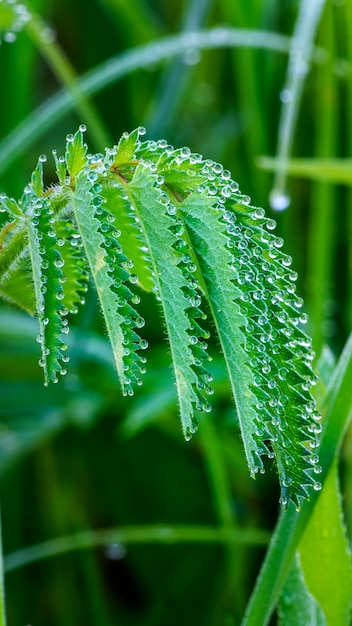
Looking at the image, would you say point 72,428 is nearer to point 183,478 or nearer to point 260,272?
point 183,478

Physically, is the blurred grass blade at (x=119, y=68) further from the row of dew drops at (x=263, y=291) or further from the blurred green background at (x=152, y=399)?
the row of dew drops at (x=263, y=291)

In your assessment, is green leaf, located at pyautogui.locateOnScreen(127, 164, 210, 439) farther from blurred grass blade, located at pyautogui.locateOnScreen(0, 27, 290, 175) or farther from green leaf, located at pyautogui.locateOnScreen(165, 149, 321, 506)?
blurred grass blade, located at pyautogui.locateOnScreen(0, 27, 290, 175)

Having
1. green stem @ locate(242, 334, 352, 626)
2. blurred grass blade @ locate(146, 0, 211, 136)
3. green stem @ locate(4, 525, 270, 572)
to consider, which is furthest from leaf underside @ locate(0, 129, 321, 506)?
blurred grass blade @ locate(146, 0, 211, 136)

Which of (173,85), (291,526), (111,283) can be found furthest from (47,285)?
(173,85)

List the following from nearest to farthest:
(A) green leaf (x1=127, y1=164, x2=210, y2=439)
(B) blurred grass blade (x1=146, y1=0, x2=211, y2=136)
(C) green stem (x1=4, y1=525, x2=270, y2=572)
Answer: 1. (A) green leaf (x1=127, y1=164, x2=210, y2=439)
2. (C) green stem (x1=4, y1=525, x2=270, y2=572)
3. (B) blurred grass blade (x1=146, y1=0, x2=211, y2=136)

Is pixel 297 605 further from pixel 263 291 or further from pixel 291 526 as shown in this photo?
pixel 263 291

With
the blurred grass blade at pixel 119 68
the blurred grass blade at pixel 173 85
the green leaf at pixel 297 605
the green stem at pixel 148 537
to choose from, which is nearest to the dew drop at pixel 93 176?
the green leaf at pixel 297 605

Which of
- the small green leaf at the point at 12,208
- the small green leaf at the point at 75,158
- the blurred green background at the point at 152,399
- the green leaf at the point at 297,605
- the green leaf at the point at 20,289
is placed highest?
the blurred green background at the point at 152,399
